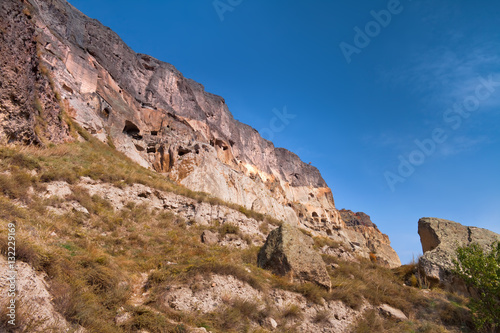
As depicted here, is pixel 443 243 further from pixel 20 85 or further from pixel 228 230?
pixel 20 85

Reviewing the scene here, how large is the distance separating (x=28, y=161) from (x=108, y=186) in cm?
340

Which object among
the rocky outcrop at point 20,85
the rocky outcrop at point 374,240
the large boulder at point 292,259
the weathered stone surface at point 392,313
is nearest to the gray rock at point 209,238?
the large boulder at point 292,259

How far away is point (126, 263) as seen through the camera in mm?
7680

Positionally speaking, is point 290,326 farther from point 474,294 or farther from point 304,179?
point 304,179

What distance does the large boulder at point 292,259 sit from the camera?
909 cm

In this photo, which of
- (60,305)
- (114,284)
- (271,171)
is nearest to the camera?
(60,305)

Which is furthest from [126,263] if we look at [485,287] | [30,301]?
[485,287]

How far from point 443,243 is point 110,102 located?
32530 mm

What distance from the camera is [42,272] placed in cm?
481

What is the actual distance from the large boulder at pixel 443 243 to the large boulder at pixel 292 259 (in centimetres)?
574

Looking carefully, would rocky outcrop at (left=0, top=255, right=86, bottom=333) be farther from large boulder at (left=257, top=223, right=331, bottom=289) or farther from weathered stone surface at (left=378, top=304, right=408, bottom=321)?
weathered stone surface at (left=378, top=304, right=408, bottom=321)

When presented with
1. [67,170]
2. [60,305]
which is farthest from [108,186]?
[60,305]

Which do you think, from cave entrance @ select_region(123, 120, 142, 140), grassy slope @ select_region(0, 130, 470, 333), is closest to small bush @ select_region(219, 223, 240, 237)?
grassy slope @ select_region(0, 130, 470, 333)

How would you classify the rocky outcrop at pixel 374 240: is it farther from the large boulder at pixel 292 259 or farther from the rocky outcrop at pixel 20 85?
the rocky outcrop at pixel 20 85
